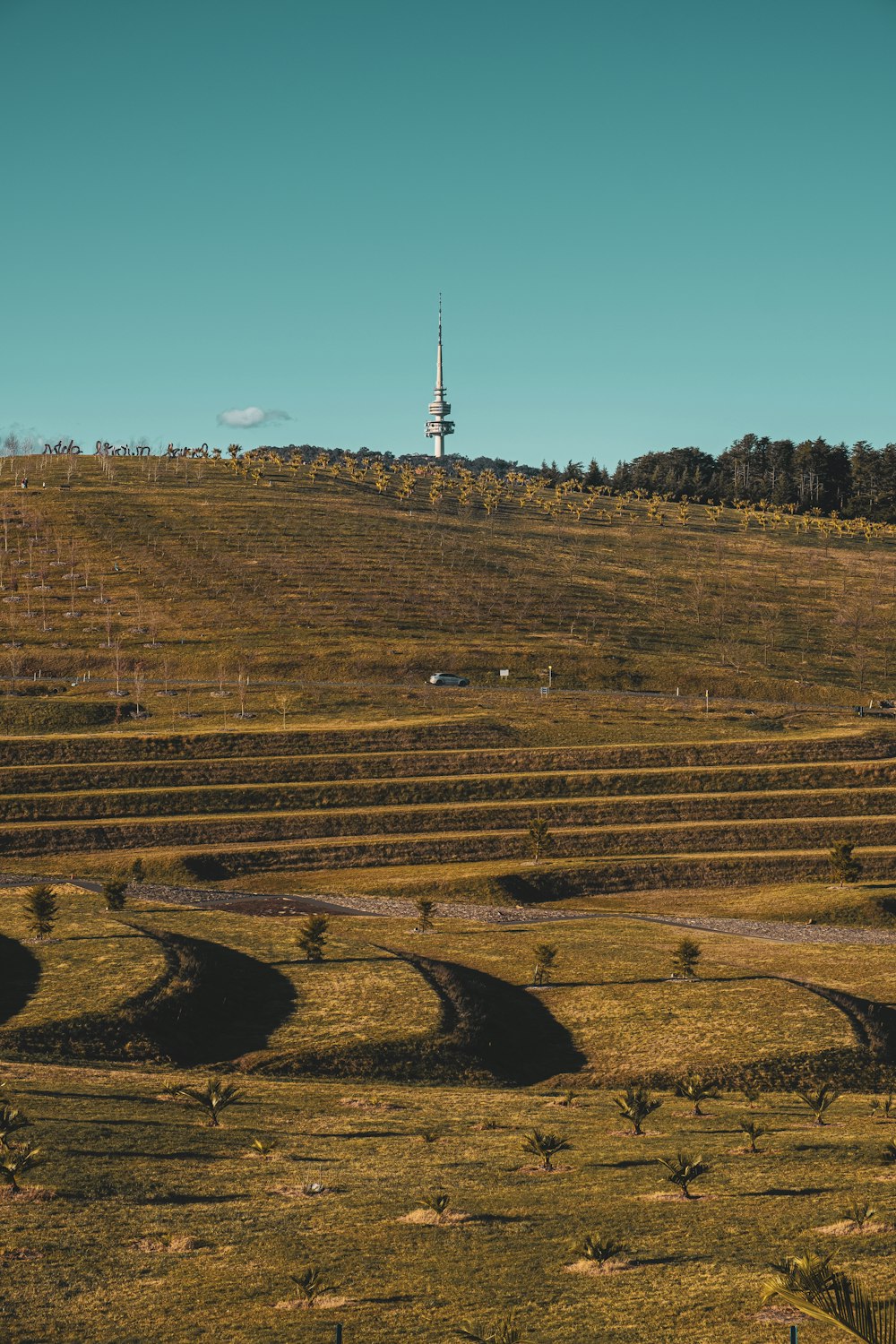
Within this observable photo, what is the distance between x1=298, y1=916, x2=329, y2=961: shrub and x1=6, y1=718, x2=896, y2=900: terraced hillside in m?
25.5

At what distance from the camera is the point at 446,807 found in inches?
4154

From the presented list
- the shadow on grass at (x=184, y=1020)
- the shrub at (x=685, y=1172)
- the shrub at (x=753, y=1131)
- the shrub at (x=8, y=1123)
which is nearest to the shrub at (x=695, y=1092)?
the shrub at (x=753, y=1131)

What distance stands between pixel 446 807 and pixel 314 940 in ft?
149

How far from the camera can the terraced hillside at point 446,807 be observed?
304ft

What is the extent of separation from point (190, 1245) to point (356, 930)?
145 ft

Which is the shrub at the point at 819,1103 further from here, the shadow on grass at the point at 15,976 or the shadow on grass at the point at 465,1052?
the shadow on grass at the point at 15,976

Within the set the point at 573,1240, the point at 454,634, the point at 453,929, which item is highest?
the point at 454,634

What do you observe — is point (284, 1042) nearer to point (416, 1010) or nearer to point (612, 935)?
point (416, 1010)

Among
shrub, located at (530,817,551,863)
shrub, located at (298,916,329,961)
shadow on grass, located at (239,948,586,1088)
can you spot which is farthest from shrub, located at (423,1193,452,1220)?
shrub, located at (530,817,551,863)

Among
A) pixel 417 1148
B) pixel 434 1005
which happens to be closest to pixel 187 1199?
pixel 417 1148

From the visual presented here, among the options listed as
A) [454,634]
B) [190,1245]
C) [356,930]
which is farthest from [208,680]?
[190,1245]

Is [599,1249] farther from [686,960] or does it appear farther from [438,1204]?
[686,960]

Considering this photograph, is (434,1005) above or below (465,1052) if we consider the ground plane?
above

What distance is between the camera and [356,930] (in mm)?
70812
